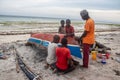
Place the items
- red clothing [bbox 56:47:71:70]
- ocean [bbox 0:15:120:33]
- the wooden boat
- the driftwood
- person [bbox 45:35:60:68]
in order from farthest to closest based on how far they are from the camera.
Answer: ocean [bbox 0:15:120:33], the wooden boat, person [bbox 45:35:60:68], red clothing [bbox 56:47:71:70], the driftwood

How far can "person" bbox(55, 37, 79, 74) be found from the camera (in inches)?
258

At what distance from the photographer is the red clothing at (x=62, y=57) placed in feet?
21.5

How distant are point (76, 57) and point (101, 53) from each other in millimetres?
2807

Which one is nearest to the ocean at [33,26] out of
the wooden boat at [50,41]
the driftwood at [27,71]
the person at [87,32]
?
the wooden boat at [50,41]

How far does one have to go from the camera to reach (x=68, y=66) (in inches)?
276

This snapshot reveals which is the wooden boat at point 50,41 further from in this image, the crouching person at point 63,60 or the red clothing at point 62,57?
the red clothing at point 62,57

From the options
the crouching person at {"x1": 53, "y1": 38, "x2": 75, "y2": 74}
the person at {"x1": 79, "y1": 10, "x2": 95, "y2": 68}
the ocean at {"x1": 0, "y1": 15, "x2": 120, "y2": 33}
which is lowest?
the ocean at {"x1": 0, "y1": 15, "x2": 120, "y2": 33}

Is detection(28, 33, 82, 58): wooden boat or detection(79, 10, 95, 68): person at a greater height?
detection(79, 10, 95, 68): person

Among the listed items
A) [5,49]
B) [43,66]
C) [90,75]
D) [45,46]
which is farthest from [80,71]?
[5,49]

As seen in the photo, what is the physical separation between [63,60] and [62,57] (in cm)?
12

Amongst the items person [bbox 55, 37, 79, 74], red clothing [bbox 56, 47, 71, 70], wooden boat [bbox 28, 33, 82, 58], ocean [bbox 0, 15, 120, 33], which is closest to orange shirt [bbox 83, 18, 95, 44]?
wooden boat [bbox 28, 33, 82, 58]

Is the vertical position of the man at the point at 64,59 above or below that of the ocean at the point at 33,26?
above

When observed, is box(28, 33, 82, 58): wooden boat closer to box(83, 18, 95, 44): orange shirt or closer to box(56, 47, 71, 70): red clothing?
box(83, 18, 95, 44): orange shirt

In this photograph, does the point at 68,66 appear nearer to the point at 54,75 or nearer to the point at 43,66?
the point at 54,75
